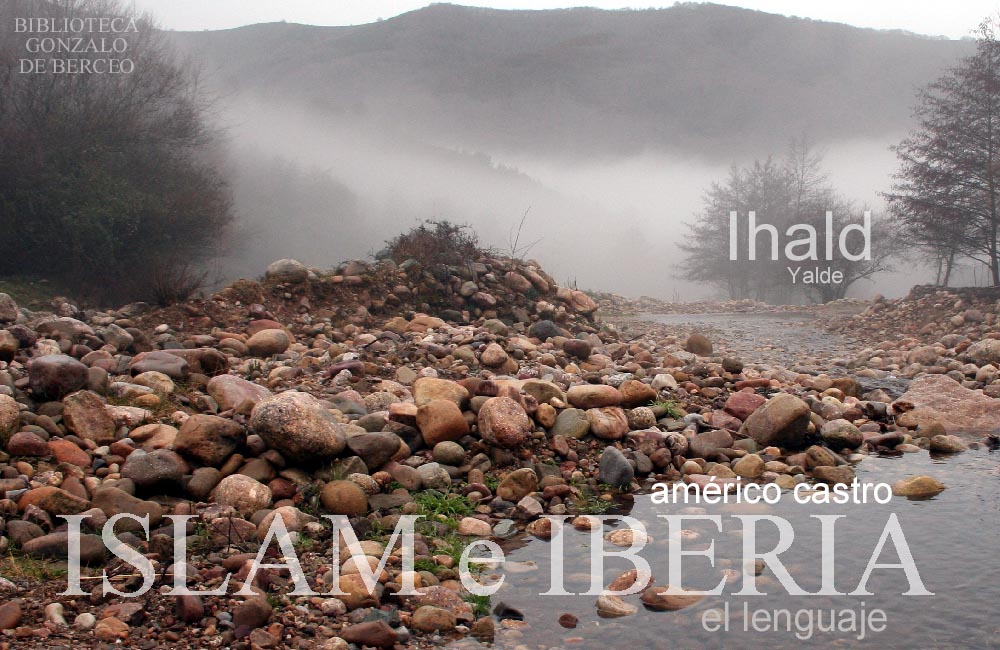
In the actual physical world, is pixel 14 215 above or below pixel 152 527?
above

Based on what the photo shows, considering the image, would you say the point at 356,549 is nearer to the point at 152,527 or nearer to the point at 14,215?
the point at 152,527

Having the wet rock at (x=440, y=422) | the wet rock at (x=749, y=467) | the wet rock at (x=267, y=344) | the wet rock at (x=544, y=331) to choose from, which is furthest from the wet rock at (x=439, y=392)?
the wet rock at (x=544, y=331)

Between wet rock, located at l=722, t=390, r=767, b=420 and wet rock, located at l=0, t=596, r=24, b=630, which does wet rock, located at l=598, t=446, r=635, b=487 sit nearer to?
wet rock, located at l=722, t=390, r=767, b=420

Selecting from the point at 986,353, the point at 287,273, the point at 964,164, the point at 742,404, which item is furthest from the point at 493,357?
the point at 964,164

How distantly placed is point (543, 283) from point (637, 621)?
10081 millimetres

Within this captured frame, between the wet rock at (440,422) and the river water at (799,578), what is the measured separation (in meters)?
1.33

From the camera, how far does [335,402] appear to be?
638cm

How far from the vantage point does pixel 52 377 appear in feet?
17.5

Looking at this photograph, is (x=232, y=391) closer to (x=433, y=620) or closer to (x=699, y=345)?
(x=433, y=620)

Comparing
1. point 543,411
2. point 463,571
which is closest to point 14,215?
point 543,411

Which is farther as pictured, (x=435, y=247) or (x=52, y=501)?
(x=435, y=247)

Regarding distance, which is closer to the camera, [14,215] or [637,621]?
[637,621]

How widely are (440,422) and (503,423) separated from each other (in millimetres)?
482

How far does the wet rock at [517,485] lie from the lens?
501 centimetres
